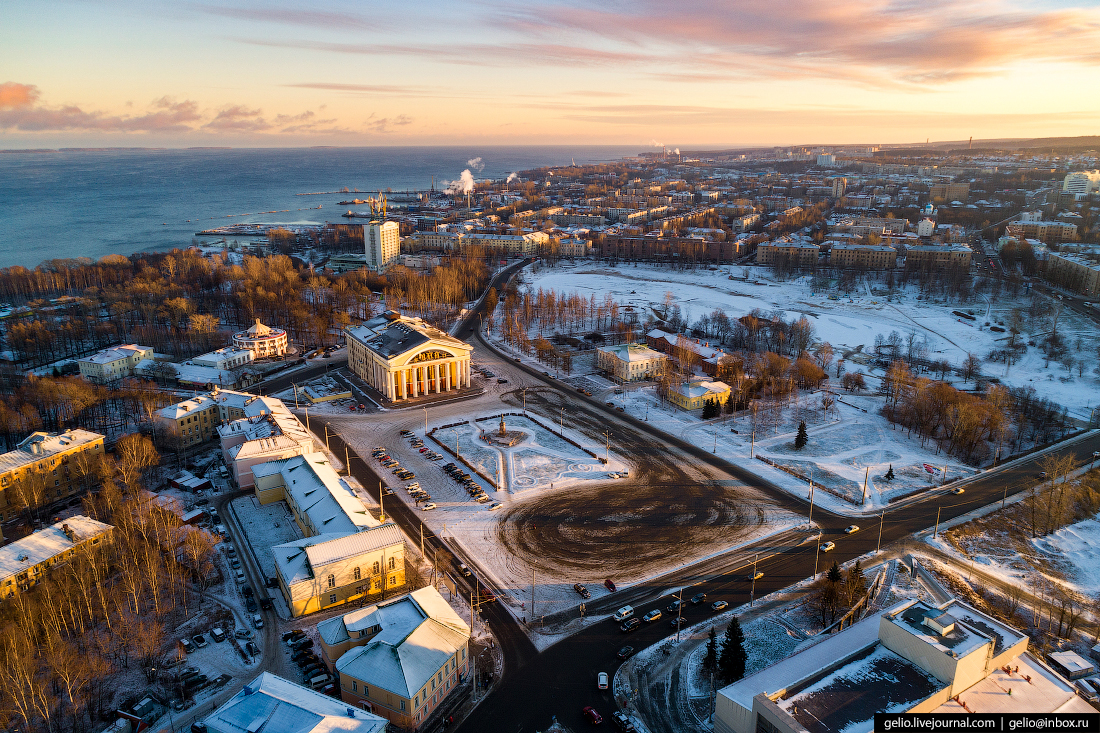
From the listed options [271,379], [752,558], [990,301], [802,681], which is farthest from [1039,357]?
[271,379]

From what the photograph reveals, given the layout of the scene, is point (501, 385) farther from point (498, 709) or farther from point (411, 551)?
point (498, 709)

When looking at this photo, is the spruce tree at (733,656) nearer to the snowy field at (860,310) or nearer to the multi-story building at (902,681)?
the multi-story building at (902,681)

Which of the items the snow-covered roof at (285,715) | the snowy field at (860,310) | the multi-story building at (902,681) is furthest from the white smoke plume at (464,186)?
the multi-story building at (902,681)

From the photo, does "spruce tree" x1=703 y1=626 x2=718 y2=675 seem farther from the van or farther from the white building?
the white building

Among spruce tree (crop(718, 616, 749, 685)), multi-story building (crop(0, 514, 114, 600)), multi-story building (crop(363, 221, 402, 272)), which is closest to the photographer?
spruce tree (crop(718, 616, 749, 685))

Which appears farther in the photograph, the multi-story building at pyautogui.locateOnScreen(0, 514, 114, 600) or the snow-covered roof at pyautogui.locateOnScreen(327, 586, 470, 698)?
the multi-story building at pyautogui.locateOnScreen(0, 514, 114, 600)

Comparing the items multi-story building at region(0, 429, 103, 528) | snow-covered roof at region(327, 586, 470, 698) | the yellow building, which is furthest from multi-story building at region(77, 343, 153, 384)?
the yellow building
